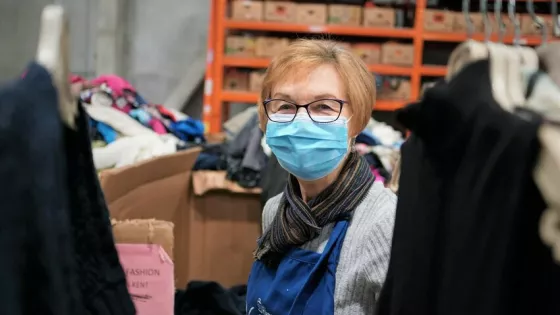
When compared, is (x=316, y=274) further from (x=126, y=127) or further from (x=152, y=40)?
(x=152, y=40)

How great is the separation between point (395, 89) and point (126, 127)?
1824mm

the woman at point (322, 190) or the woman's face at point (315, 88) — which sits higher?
the woman's face at point (315, 88)

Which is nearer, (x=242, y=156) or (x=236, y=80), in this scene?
(x=242, y=156)

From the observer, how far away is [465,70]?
2.22ft

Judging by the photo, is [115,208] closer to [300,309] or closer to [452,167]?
[300,309]

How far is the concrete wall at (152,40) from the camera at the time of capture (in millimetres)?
5230

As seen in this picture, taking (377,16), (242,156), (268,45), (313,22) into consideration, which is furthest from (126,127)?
(377,16)

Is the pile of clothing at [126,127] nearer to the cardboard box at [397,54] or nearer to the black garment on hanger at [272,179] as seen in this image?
the black garment on hanger at [272,179]

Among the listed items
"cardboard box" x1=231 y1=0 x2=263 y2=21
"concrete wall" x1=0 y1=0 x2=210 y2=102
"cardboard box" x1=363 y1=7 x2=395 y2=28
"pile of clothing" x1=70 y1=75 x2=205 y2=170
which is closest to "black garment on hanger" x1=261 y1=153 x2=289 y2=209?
"pile of clothing" x1=70 y1=75 x2=205 y2=170

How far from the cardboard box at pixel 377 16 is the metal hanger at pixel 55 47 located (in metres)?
3.52

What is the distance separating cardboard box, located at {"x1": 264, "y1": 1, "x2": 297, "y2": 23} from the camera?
4.04 m

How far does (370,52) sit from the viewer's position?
4.11 metres

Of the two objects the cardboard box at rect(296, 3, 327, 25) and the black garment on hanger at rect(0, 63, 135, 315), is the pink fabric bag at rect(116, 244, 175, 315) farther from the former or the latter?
the cardboard box at rect(296, 3, 327, 25)

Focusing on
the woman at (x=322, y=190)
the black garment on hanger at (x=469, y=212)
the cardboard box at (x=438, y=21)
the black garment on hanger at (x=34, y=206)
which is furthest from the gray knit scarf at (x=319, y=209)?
the cardboard box at (x=438, y=21)
